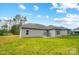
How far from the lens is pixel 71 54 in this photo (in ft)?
11.2

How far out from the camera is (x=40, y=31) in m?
3.48

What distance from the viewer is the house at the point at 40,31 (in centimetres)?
346

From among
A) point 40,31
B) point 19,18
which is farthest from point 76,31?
point 19,18

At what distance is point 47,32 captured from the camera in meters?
3.46

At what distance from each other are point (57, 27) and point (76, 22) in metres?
0.20

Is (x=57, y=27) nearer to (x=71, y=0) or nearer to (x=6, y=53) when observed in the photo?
(x=71, y=0)

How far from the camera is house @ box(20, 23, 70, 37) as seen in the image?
3.46m

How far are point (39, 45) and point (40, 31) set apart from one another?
15 cm

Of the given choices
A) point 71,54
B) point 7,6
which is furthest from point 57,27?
point 7,6

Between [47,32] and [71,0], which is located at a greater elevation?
[71,0]

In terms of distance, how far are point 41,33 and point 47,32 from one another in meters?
0.06

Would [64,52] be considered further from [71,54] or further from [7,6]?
[7,6]
